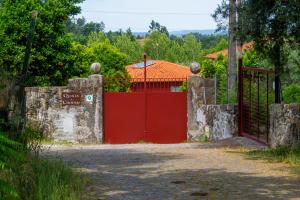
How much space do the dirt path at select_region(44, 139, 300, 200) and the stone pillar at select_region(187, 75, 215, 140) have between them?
7542 millimetres

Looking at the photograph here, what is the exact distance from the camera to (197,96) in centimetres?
2011

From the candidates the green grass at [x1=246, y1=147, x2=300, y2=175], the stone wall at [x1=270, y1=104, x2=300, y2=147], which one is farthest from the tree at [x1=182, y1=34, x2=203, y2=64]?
the green grass at [x1=246, y1=147, x2=300, y2=175]

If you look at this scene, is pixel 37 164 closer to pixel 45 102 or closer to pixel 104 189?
pixel 104 189

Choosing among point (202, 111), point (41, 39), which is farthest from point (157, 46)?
point (202, 111)

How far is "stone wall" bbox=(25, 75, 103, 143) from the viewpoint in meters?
20.1

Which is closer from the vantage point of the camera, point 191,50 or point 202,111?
point 202,111

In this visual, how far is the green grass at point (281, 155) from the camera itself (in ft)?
34.1

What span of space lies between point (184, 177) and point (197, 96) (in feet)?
36.6

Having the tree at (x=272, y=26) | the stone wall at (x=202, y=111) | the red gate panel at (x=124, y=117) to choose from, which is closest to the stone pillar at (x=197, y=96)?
the stone wall at (x=202, y=111)

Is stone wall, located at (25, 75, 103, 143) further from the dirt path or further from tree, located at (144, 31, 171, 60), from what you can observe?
tree, located at (144, 31, 171, 60)

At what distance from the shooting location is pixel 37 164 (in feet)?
26.2

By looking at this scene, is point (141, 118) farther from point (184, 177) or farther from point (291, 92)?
point (184, 177)

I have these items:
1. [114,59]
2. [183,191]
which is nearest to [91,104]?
[183,191]

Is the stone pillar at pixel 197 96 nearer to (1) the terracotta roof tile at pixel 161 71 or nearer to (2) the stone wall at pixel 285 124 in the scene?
(2) the stone wall at pixel 285 124
